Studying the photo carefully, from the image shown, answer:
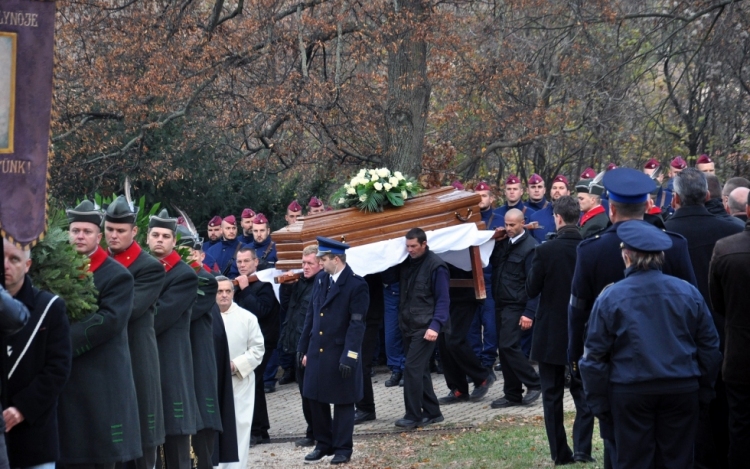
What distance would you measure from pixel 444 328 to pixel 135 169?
6803 millimetres

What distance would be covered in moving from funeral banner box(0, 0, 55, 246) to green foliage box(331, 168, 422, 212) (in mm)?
6312

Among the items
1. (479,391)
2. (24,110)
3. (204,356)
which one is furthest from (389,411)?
(24,110)

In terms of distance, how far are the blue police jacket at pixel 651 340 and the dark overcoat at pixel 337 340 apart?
13.4 ft

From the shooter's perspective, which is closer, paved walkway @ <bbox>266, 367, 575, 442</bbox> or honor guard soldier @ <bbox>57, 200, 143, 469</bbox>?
honor guard soldier @ <bbox>57, 200, 143, 469</bbox>

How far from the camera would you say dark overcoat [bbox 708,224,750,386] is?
238 inches

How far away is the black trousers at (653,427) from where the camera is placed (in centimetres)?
552

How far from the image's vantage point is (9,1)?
4812 mm

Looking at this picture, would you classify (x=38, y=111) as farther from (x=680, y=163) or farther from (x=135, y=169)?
(x=135, y=169)

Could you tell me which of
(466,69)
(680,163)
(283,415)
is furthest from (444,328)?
(466,69)

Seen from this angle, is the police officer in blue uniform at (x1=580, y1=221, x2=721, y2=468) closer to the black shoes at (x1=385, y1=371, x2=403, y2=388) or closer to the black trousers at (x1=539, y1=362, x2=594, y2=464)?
the black trousers at (x1=539, y1=362, x2=594, y2=464)

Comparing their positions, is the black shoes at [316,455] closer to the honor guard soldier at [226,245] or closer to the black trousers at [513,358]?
the black trousers at [513,358]

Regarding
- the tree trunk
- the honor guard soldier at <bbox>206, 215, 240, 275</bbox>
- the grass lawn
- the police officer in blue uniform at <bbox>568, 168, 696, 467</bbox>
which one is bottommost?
the grass lawn

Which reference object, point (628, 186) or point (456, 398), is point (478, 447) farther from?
point (628, 186)

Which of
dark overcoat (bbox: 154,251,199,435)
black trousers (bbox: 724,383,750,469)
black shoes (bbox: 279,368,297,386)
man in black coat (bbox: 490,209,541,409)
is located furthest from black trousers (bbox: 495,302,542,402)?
black trousers (bbox: 724,383,750,469)
